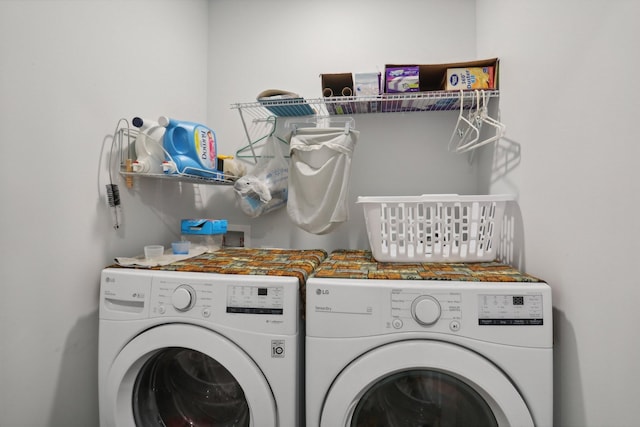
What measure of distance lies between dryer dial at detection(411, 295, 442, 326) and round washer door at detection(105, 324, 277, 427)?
19.4 inches

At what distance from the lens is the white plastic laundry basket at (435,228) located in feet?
3.57

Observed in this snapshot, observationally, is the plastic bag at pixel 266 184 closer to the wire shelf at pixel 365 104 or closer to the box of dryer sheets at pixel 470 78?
the wire shelf at pixel 365 104

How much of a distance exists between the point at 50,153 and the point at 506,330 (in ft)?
4.85

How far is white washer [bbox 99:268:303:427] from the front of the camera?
0.88 m

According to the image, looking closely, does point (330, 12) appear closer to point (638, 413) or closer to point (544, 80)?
point (544, 80)

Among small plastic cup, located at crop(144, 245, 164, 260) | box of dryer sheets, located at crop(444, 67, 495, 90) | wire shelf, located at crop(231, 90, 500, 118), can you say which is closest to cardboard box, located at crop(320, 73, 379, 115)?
wire shelf, located at crop(231, 90, 500, 118)

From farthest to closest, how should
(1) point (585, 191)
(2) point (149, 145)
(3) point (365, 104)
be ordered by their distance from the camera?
(3) point (365, 104) → (2) point (149, 145) → (1) point (585, 191)

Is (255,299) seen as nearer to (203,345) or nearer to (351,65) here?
(203,345)

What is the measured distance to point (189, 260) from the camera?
3.99 feet

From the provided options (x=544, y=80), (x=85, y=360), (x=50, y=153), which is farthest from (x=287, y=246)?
(x=544, y=80)

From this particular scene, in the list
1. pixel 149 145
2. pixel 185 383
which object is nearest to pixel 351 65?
pixel 149 145

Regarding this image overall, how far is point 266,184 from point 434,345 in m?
1.12

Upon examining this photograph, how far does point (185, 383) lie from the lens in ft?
3.64

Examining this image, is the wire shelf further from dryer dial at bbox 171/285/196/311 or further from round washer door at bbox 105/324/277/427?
A: round washer door at bbox 105/324/277/427
